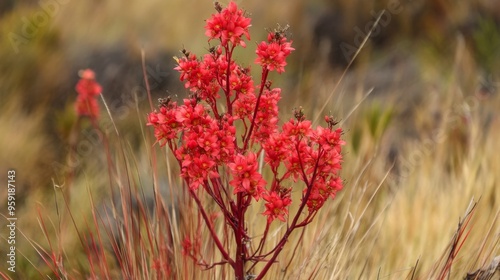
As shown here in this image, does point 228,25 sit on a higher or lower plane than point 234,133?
higher

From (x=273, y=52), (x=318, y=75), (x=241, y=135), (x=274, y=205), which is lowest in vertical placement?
(x=274, y=205)

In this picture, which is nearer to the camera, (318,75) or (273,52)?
(273,52)

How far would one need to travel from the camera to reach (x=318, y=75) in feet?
16.5

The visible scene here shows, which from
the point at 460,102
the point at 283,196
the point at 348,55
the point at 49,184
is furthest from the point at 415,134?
the point at 283,196

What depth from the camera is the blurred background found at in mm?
3850

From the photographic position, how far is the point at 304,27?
571 cm

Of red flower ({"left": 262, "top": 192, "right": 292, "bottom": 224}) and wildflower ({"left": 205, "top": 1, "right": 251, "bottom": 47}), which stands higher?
wildflower ({"left": 205, "top": 1, "right": 251, "bottom": 47})

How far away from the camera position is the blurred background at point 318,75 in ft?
12.6

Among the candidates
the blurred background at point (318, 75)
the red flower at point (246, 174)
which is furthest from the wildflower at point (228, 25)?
the blurred background at point (318, 75)

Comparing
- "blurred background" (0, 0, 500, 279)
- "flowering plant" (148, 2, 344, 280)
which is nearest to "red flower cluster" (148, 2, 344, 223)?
"flowering plant" (148, 2, 344, 280)

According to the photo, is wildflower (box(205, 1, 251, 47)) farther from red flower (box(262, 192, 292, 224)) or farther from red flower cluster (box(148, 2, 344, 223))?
red flower (box(262, 192, 292, 224))

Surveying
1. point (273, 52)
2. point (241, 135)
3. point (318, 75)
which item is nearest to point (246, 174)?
point (241, 135)

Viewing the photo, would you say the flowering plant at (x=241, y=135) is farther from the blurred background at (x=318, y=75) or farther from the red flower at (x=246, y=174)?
the blurred background at (x=318, y=75)

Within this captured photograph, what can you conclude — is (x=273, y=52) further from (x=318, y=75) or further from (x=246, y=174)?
(x=318, y=75)
